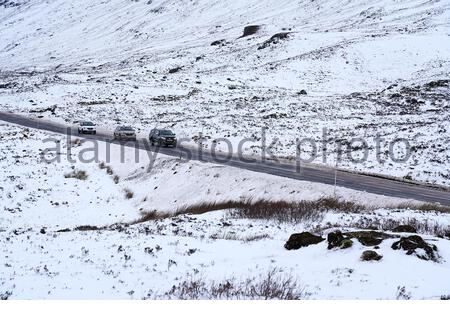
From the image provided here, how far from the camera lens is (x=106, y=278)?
8.88m

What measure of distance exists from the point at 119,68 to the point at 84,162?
66413 mm

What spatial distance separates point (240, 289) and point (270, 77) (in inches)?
2648

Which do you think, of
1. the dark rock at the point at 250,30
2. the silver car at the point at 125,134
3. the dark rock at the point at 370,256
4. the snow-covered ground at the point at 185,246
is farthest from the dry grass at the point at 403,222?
the dark rock at the point at 250,30

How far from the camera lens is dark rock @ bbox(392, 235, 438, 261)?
942 cm

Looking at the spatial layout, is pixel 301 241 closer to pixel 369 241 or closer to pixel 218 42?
pixel 369 241

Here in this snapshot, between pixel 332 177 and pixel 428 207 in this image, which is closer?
pixel 428 207

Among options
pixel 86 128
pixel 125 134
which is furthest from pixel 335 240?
pixel 86 128

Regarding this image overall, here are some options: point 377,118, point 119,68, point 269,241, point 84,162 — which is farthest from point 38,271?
point 119,68

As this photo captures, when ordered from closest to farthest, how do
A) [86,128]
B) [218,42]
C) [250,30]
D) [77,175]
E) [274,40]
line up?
[77,175], [86,128], [274,40], [218,42], [250,30]

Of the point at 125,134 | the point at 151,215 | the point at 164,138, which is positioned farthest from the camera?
the point at 125,134

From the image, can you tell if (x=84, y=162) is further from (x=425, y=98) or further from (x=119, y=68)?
(x=119, y=68)

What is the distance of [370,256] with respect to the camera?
941cm

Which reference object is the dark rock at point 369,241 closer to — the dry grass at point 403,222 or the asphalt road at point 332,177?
the dry grass at point 403,222

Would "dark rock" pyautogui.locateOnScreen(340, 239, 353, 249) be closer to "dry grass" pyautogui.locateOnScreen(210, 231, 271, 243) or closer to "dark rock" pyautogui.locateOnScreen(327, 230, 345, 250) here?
"dark rock" pyautogui.locateOnScreen(327, 230, 345, 250)
